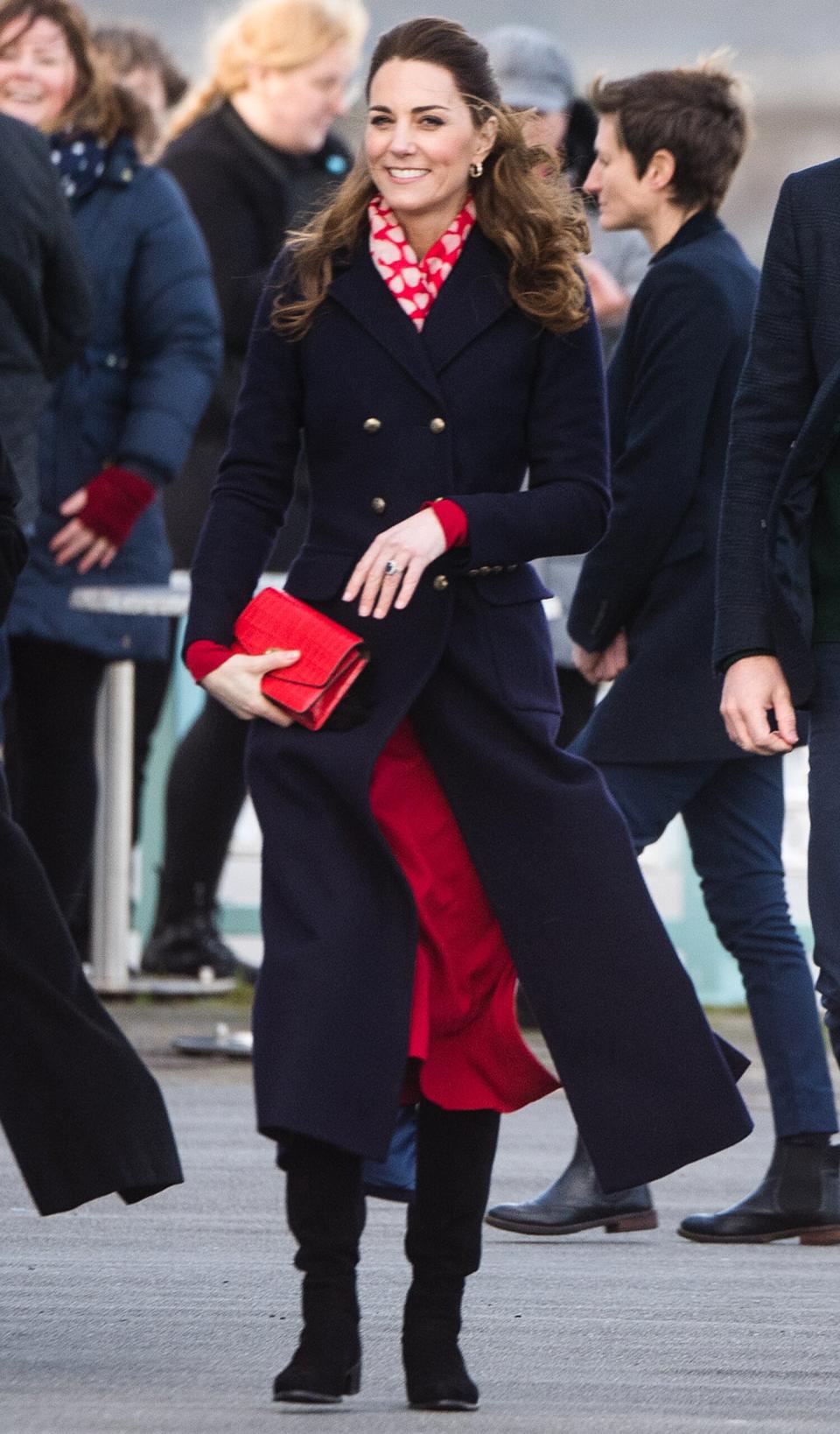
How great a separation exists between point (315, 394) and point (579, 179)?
4086 millimetres

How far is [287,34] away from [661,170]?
2833mm

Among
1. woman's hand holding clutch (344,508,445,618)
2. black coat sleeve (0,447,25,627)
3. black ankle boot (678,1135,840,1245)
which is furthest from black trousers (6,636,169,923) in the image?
woman's hand holding clutch (344,508,445,618)

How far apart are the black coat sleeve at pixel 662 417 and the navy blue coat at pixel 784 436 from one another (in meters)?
1.18

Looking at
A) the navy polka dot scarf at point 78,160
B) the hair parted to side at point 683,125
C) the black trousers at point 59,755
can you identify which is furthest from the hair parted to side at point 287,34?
the hair parted to side at point 683,125

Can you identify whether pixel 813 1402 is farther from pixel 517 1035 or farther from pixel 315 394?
pixel 315 394

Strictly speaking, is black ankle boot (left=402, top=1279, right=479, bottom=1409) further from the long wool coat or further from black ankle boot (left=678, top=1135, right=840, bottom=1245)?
black ankle boot (left=678, top=1135, right=840, bottom=1245)

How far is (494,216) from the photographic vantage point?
12.7 ft

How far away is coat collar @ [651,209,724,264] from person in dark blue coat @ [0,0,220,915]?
6.51 ft

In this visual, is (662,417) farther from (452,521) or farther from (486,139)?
(452,521)

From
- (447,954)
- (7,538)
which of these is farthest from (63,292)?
(447,954)

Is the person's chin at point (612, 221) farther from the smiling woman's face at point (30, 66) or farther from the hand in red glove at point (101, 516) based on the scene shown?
the hand in red glove at point (101, 516)

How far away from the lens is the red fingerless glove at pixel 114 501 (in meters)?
7.01

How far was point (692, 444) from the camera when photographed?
5191mm

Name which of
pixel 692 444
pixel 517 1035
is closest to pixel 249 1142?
pixel 692 444
